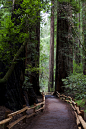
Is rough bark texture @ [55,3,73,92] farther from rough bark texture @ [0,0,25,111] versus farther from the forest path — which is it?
rough bark texture @ [0,0,25,111]

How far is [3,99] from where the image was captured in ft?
24.5

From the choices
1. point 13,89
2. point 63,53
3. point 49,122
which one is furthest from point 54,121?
point 63,53

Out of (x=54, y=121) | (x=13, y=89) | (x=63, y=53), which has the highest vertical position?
(x=63, y=53)

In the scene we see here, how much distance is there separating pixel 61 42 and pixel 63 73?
395 cm

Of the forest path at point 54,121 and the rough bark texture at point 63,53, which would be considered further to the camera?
the rough bark texture at point 63,53

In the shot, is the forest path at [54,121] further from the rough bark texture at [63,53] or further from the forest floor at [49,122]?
the rough bark texture at [63,53]

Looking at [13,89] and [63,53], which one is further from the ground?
[63,53]

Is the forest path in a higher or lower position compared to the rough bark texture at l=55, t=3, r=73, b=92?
lower

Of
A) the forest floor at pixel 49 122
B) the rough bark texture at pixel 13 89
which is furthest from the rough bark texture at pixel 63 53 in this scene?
the rough bark texture at pixel 13 89

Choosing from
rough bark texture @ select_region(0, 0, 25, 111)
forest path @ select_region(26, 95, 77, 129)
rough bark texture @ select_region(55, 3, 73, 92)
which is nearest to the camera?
forest path @ select_region(26, 95, 77, 129)

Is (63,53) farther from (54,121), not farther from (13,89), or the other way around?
(54,121)

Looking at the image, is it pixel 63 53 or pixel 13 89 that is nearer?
pixel 13 89

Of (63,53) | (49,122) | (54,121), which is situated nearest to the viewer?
(49,122)

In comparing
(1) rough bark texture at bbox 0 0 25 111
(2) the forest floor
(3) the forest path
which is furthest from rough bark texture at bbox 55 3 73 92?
(1) rough bark texture at bbox 0 0 25 111
